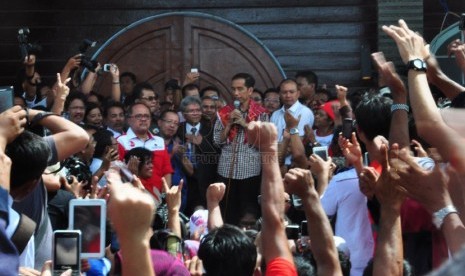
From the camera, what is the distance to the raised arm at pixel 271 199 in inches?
152

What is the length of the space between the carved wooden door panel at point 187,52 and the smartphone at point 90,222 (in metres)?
9.32

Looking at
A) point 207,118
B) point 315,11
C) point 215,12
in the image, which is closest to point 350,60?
point 315,11

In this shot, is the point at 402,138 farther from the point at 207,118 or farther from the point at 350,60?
the point at 350,60

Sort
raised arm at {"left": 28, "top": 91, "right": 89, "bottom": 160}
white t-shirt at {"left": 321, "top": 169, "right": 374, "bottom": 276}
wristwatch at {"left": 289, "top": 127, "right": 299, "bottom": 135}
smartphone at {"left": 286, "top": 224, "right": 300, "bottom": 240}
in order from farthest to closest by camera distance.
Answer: wristwatch at {"left": 289, "top": 127, "right": 299, "bottom": 135} → smartphone at {"left": 286, "top": 224, "right": 300, "bottom": 240} → white t-shirt at {"left": 321, "top": 169, "right": 374, "bottom": 276} → raised arm at {"left": 28, "top": 91, "right": 89, "bottom": 160}

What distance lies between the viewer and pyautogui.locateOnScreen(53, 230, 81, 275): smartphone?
3.60 meters

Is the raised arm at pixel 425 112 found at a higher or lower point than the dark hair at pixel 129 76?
lower

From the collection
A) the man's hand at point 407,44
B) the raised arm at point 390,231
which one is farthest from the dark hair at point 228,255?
the man's hand at point 407,44

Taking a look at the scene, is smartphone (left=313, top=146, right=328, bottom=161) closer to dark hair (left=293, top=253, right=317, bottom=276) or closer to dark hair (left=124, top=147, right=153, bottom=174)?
dark hair (left=293, top=253, right=317, bottom=276)

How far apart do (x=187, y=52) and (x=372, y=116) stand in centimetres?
847

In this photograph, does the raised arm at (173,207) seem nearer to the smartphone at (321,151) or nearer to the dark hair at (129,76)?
the smartphone at (321,151)

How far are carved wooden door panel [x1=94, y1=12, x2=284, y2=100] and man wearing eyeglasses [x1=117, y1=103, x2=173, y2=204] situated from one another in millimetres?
3703

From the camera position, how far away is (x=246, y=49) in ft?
43.9

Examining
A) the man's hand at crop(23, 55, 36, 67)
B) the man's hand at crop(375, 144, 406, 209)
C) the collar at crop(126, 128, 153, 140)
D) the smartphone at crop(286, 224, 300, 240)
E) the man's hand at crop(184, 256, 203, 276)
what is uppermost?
the man's hand at crop(23, 55, 36, 67)

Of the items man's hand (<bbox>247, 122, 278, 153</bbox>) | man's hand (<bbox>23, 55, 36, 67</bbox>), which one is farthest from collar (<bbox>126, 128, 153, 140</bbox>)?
man's hand (<bbox>247, 122, 278, 153</bbox>)
